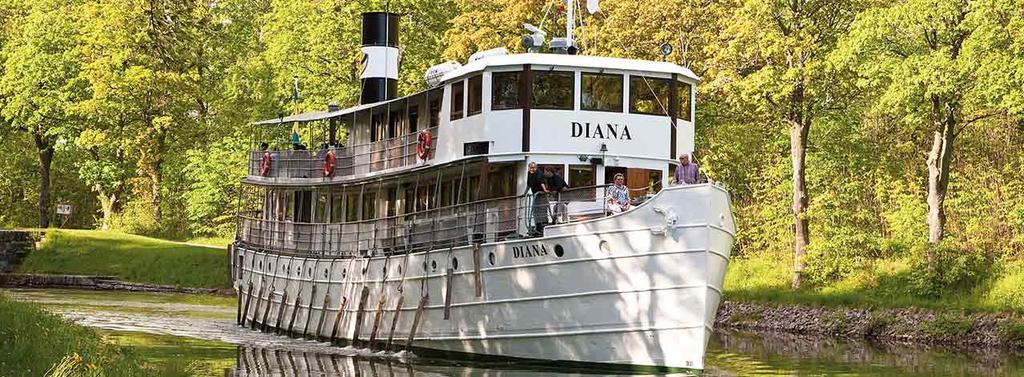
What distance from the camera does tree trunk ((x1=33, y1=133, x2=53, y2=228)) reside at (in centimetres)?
6744

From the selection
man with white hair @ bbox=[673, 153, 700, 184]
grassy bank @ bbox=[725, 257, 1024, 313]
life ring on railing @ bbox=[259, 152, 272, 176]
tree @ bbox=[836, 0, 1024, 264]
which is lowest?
grassy bank @ bbox=[725, 257, 1024, 313]

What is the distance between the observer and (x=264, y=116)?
221 ft

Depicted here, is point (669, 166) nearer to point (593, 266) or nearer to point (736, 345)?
point (593, 266)

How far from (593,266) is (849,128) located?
67.6 ft

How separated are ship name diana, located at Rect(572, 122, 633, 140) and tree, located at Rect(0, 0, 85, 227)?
41.9 meters

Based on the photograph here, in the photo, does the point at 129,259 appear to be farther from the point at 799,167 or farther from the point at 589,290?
the point at 589,290

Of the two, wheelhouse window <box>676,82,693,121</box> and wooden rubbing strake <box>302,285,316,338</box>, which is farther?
wooden rubbing strake <box>302,285,316,338</box>

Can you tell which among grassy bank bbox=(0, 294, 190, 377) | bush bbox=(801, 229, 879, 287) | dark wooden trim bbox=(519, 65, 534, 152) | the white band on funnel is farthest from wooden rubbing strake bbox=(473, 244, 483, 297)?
bush bbox=(801, 229, 879, 287)

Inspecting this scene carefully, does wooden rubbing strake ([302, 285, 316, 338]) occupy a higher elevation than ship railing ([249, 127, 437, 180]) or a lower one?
lower

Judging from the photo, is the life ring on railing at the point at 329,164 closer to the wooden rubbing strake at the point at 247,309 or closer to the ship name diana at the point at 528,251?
the wooden rubbing strake at the point at 247,309

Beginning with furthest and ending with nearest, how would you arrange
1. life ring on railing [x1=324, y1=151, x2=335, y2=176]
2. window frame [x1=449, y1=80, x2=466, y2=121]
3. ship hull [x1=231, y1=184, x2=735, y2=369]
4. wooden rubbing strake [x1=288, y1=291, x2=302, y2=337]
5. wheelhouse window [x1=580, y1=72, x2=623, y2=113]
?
1. life ring on railing [x1=324, y1=151, x2=335, y2=176]
2. wooden rubbing strake [x1=288, y1=291, x2=302, y2=337]
3. window frame [x1=449, y1=80, x2=466, y2=121]
4. wheelhouse window [x1=580, y1=72, x2=623, y2=113]
5. ship hull [x1=231, y1=184, x2=735, y2=369]

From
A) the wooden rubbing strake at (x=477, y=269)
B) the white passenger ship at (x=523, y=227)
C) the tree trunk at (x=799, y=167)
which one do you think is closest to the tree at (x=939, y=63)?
the tree trunk at (x=799, y=167)

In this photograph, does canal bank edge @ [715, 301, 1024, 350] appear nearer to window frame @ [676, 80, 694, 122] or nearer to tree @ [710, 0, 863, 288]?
tree @ [710, 0, 863, 288]

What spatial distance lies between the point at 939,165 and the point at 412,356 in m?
15.7
